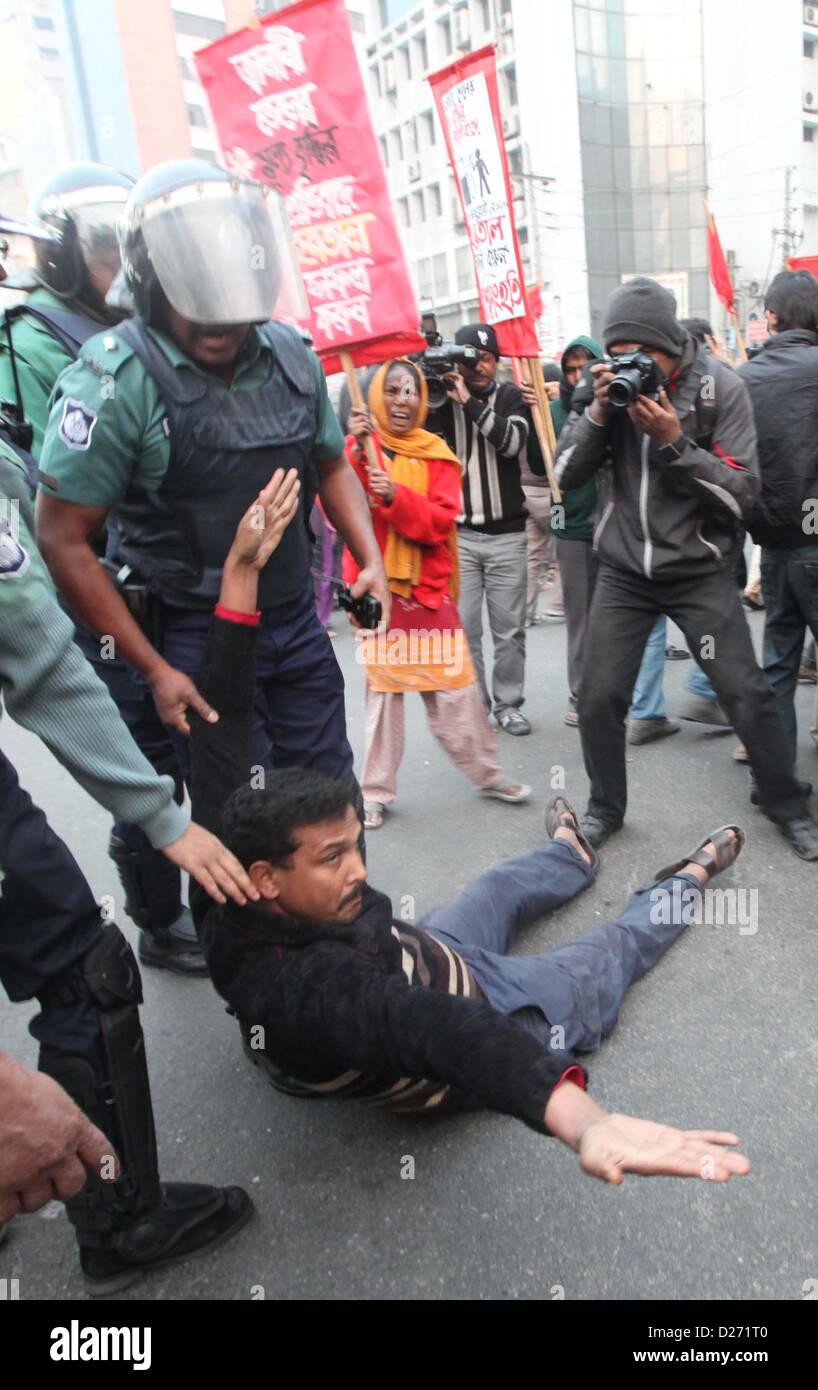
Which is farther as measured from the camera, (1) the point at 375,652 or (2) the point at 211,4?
(2) the point at 211,4

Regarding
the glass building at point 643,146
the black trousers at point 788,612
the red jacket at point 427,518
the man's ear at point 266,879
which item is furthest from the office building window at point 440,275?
the man's ear at point 266,879

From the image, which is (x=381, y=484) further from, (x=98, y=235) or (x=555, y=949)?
(x=555, y=949)

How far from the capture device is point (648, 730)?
4.11 metres

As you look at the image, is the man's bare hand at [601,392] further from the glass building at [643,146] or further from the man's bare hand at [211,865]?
the glass building at [643,146]

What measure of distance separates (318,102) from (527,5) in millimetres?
42304

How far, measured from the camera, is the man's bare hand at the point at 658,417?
2695 mm

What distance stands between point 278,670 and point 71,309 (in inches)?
41.8

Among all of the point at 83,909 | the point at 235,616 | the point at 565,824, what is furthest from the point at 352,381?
the point at 83,909

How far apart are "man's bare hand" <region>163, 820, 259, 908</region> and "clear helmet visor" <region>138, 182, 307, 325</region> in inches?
40.2

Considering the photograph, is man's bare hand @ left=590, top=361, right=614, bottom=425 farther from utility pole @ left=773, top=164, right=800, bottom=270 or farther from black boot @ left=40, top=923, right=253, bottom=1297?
utility pole @ left=773, top=164, right=800, bottom=270

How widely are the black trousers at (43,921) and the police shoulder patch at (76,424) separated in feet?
2.32
